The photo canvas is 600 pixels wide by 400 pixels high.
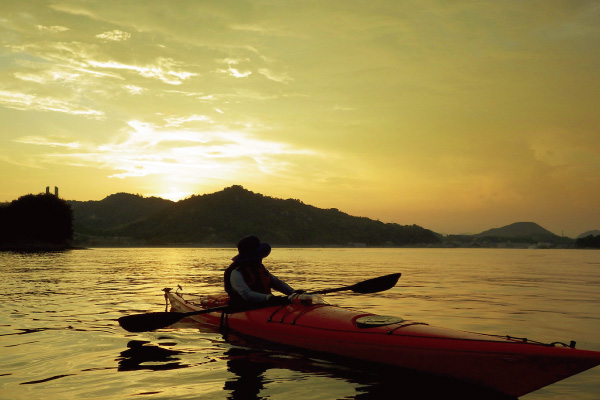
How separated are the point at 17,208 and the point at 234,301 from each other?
85434mm

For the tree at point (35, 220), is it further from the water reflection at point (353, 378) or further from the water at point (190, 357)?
the water reflection at point (353, 378)

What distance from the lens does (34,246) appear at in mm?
82875

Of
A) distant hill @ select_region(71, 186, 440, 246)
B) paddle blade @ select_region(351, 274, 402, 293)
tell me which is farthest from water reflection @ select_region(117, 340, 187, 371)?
distant hill @ select_region(71, 186, 440, 246)

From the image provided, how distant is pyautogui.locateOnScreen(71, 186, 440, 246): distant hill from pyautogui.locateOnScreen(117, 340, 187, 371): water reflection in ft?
461

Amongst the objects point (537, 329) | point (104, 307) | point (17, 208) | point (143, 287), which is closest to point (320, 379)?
point (537, 329)

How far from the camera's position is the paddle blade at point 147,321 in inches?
345

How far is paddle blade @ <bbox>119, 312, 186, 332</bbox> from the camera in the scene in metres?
8.77

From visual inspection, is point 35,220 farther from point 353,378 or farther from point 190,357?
point 353,378

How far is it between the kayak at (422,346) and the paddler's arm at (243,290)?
0.69 feet

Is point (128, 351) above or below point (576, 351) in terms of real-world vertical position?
below

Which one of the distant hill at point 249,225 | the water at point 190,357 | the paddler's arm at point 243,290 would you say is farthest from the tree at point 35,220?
the paddler's arm at point 243,290

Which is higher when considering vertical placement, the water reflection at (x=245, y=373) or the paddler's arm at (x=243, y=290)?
the paddler's arm at (x=243, y=290)

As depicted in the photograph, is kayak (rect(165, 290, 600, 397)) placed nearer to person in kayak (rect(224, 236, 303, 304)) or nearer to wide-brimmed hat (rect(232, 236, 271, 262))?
person in kayak (rect(224, 236, 303, 304))

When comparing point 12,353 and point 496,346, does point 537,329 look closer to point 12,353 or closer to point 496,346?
point 496,346
